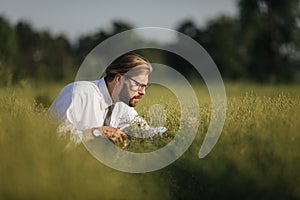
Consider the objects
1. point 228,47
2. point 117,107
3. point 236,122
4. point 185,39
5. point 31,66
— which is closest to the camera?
point 236,122

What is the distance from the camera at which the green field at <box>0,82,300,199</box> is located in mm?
3529

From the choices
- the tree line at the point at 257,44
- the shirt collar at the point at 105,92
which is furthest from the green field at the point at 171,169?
the tree line at the point at 257,44

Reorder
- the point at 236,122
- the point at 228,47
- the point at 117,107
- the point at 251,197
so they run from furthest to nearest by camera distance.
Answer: the point at 228,47 → the point at 117,107 → the point at 236,122 → the point at 251,197

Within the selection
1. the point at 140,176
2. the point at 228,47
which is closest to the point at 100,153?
the point at 140,176

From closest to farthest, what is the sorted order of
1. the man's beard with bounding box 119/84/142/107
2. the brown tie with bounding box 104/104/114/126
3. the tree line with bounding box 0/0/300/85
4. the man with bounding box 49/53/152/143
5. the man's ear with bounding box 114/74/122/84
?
1. the man with bounding box 49/53/152/143
2. the man's beard with bounding box 119/84/142/107
3. the man's ear with bounding box 114/74/122/84
4. the brown tie with bounding box 104/104/114/126
5. the tree line with bounding box 0/0/300/85

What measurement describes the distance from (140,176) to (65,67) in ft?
136

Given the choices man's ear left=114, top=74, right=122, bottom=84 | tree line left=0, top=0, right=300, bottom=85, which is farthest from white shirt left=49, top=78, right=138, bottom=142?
tree line left=0, top=0, right=300, bottom=85

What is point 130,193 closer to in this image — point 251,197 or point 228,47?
point 251,197

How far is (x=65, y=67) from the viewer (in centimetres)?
4519

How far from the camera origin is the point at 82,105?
520 centimetres

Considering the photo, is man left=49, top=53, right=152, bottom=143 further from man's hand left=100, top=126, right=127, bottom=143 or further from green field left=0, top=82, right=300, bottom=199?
green field left=0, top=82, right=300, bottom=199

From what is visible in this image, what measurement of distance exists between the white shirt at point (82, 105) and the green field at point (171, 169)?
0.32m

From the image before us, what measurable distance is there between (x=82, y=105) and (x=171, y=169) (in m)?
1.20

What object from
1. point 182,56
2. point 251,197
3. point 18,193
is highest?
point 182,56
